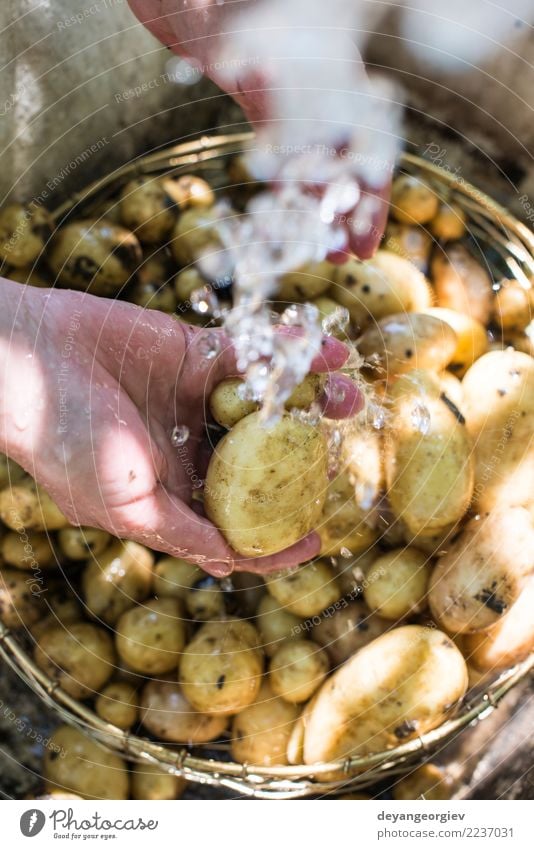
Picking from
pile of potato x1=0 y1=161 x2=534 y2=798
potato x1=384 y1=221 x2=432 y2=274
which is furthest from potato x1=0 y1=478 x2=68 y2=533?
potato x1=384 y1=221 x2=432 y2=274

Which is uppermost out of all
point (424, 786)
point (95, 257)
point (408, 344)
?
point (95, 257)

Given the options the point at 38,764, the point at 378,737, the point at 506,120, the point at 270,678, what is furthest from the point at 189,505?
the point at 506,120

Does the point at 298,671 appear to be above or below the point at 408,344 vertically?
below

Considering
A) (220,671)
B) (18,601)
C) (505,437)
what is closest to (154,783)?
(220,671)

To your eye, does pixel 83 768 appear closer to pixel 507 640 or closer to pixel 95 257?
pixel 507 640
